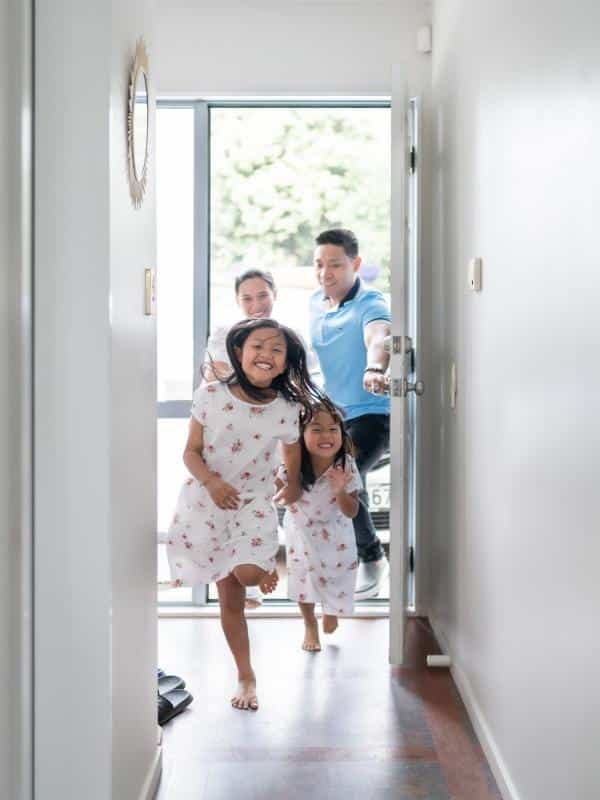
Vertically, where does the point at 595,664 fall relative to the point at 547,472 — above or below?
below

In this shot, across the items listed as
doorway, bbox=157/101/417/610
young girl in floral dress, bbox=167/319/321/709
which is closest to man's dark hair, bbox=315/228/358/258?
young girl in floral dress, bbox=167/319/321/709

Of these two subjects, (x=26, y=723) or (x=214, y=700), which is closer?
(x=26, y=723)

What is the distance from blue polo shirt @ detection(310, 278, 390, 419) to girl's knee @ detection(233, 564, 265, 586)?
3.85 ft

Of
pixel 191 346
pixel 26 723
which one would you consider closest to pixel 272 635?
pixel 191 346

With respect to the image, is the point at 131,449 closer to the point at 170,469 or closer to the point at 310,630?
the point at 310,630

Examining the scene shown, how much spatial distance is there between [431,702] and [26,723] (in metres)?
1.57

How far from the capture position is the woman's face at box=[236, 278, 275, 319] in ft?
12.5

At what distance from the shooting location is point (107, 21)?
1699 millimetres

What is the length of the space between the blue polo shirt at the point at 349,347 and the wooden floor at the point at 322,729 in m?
1.00

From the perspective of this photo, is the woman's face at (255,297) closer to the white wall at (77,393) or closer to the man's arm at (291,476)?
the man's arm at (291,476)

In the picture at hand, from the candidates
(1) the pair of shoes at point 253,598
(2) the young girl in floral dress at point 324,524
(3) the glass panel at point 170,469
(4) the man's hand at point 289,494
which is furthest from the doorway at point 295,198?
(4) the man's hand at point 289,494

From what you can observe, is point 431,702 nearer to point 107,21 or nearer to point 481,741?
point 481,741

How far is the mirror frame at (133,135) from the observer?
1.92m

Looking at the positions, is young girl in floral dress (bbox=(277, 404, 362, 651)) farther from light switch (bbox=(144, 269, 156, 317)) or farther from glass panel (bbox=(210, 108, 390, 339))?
glass panel (bbox=(210, 108, 390, 339))
